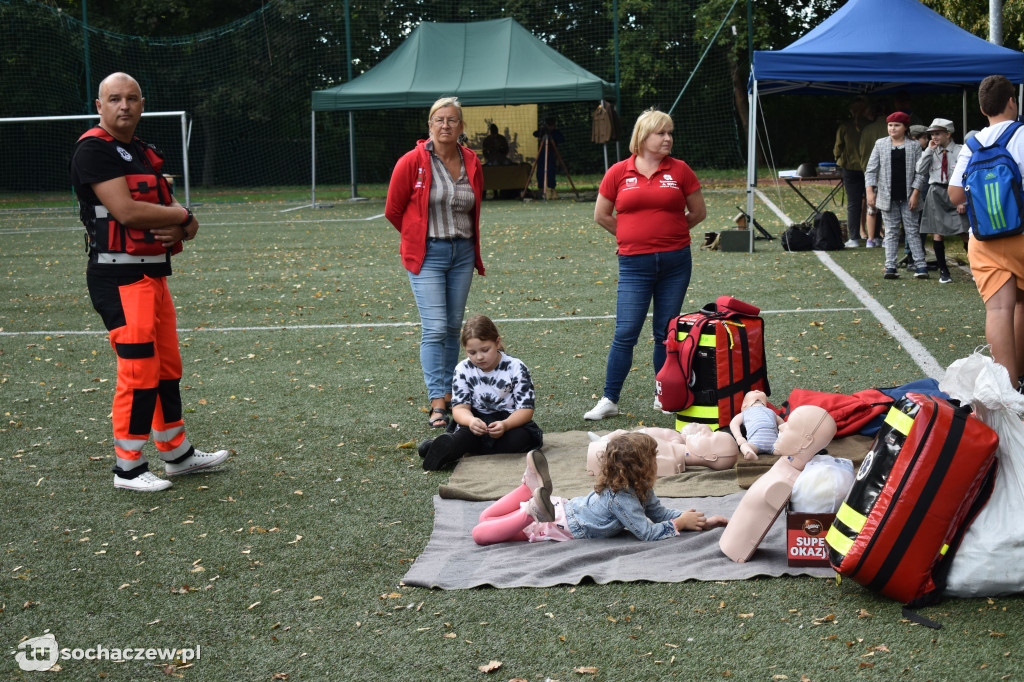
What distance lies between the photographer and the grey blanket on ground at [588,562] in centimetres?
387

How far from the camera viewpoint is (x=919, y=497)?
3.44 metres

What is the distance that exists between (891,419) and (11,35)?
33.8 m

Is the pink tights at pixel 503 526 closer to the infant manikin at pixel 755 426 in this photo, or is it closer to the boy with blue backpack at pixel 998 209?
the infant manikin at pixel 755 426

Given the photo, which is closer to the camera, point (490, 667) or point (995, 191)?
point (490, 667)

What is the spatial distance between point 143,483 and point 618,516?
2.47m

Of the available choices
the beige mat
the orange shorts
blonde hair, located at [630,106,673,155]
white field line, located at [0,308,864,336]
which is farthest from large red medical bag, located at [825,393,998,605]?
white field line, located at [0,308,864,336]

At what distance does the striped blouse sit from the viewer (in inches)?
243

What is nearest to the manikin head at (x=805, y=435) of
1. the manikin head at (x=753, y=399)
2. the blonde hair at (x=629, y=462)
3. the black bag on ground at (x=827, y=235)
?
the blonde hair at (x=629, y=462)

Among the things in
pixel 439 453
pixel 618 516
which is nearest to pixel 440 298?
pixel 439 453

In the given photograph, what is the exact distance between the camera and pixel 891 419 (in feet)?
11.8

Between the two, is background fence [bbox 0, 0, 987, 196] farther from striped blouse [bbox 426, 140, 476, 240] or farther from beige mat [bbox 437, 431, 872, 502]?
beige mat [bbox 437, 431, 872, 502]

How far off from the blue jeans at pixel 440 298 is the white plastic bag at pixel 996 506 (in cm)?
326

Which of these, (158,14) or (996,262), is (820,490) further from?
(158,14)

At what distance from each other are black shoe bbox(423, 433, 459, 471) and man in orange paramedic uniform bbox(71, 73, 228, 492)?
4.50 ft
